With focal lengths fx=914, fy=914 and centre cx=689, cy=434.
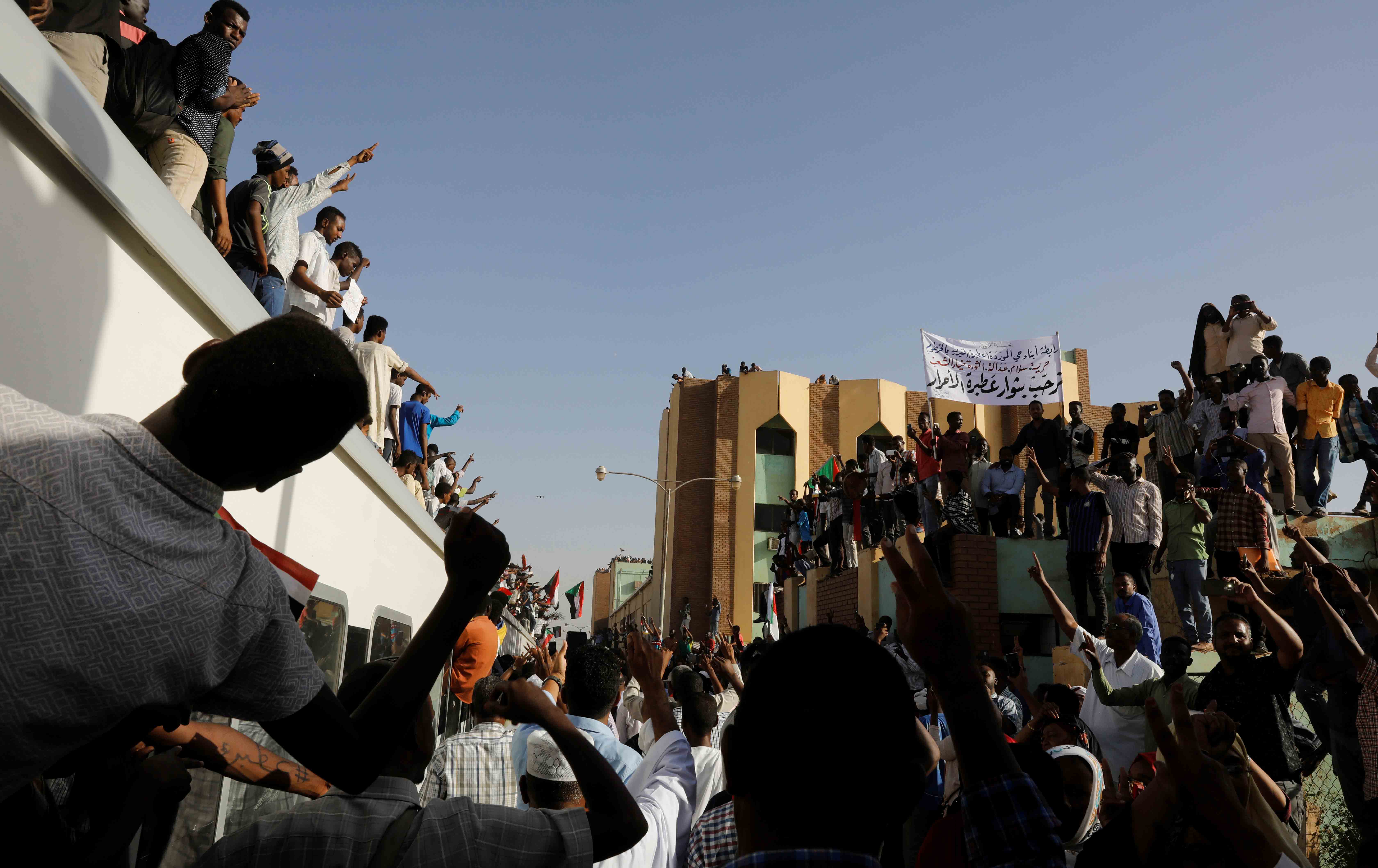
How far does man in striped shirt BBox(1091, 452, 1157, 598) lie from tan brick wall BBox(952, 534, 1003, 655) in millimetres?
1890

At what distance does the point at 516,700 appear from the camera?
6.06 ft

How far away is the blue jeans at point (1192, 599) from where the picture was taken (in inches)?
376

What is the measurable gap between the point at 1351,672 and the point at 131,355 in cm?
636

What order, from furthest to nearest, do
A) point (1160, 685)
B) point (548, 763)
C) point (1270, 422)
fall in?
point (1270, 422) → point (1160, 685) → point (548, 763)

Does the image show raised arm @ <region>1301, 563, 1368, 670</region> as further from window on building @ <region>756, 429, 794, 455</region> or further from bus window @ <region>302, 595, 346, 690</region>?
window on building @ <region>756, 429, 794, 455</region>

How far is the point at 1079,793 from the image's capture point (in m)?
3.26

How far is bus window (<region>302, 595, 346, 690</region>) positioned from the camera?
530 cm

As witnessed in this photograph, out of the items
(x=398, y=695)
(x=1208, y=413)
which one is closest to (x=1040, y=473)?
(x=1208, y=413)

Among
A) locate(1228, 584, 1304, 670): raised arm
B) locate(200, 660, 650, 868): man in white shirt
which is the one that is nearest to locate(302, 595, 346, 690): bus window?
locate(200, 660, 650, 868): man in white shirt

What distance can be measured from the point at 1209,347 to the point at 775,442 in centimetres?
2427

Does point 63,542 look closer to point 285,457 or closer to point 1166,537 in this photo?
point 285,457

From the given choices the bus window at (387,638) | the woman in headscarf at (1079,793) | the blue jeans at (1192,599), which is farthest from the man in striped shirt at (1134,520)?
the bus window at (387,638)

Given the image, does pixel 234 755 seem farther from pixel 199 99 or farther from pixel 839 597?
pixel 839 597

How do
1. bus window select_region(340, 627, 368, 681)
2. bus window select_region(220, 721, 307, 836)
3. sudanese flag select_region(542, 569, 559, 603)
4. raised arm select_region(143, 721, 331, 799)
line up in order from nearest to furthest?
1. raised arm select_region(143, 721, 331, 799)
2. bus window select_region(220, 721, 307, 836)
3. bus window select_region(340, 627, 368, 681)
4. sudanese flag select_region(542, 569, 559, 603)
